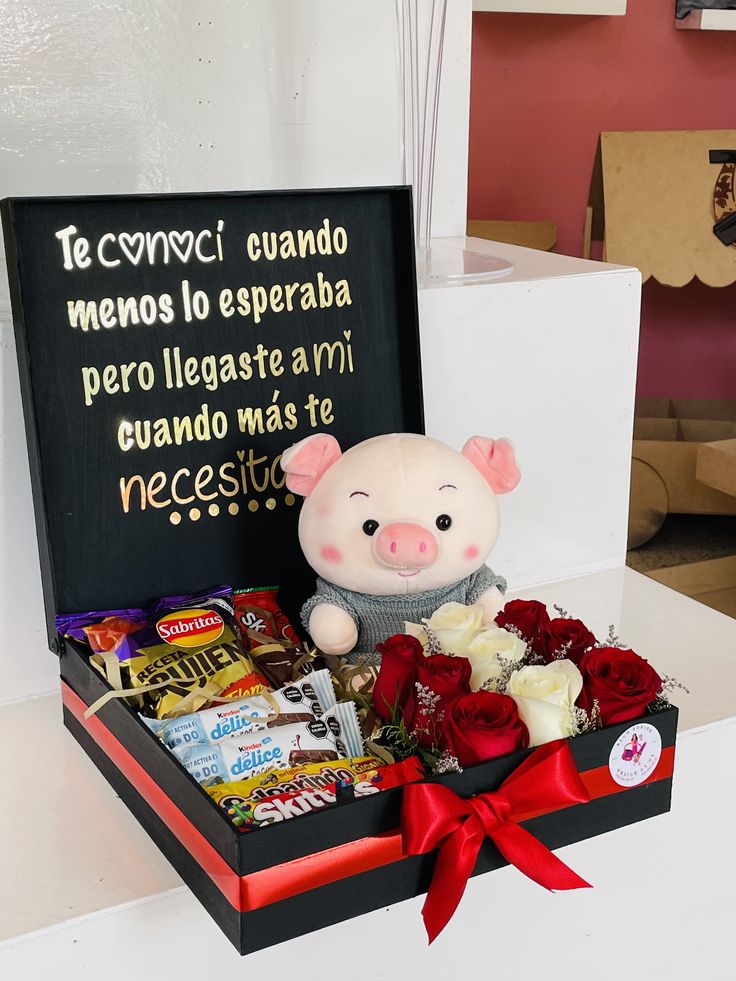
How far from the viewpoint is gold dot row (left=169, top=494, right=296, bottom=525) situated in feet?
3.36

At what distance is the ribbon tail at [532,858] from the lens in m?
0.73

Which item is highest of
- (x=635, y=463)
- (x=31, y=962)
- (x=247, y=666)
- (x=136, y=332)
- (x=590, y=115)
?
(x=590, y=115)

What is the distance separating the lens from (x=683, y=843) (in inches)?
40.3

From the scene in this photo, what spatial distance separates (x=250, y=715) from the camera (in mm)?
830

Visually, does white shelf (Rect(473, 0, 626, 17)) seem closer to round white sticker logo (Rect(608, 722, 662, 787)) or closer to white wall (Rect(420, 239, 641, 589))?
white wall (Rect(420, 239, 641, 589))

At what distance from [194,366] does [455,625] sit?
356mm

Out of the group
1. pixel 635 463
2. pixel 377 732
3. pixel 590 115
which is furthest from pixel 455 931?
pixel 590 115

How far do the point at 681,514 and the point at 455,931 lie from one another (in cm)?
179

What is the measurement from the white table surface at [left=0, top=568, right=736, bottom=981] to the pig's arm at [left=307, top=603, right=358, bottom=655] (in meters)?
0.22

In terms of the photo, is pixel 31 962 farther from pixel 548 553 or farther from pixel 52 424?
pixel 548 553

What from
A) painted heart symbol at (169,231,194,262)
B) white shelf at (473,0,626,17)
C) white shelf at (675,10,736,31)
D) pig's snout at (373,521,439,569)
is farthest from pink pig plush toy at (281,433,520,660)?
white shelf at (675,10,736,31)

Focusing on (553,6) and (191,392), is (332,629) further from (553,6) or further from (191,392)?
(553,6)

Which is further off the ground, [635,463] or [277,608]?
[277,608]

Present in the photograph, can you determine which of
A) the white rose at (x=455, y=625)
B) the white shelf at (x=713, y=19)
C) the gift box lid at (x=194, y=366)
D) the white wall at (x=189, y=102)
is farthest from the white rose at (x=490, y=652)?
the white shelf at (x=713, y=19)
